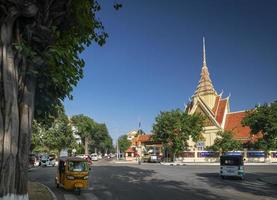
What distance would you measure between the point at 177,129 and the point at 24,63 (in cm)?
6538

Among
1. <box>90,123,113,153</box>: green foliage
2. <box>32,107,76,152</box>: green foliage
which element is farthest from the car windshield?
<box>90,123,113,153</box>: green foliage

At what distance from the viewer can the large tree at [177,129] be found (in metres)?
76.4

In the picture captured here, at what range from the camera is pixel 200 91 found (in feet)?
322

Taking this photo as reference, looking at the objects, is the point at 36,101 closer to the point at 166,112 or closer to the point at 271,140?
the point at 271,140

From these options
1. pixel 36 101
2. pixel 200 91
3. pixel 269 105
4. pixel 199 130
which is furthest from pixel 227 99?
pixel 36 101

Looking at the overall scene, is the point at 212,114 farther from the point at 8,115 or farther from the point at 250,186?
the point at 8,115

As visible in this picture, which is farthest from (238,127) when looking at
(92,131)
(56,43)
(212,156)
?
(56,43)

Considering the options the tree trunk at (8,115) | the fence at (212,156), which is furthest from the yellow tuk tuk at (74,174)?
the fence at (212,156)

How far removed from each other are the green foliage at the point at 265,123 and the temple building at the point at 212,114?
303 inches

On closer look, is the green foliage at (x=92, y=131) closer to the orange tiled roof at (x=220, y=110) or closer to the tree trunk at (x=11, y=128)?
the orange tiled roof at (x=220, y=110)

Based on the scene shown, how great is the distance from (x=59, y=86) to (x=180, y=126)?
63412 millimetres

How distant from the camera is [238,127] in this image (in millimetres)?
84688

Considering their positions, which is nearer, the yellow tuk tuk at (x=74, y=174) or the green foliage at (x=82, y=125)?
the yellow tuk tuk at (x=74, y=174)

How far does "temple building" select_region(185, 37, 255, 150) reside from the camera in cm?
8400
